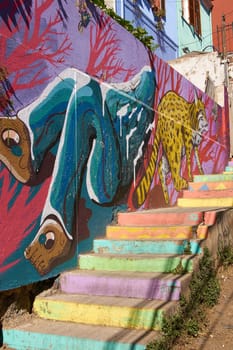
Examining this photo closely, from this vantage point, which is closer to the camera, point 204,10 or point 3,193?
point 3,193

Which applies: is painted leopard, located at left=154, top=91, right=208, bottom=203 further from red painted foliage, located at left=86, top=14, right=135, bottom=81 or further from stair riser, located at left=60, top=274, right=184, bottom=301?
stair riser, located at left=60, top=274, right=184, bottom=301

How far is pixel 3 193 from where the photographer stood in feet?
12.5

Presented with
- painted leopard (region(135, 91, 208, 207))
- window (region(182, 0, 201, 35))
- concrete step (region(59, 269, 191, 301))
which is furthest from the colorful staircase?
window (region(182, 0, 201, 35))

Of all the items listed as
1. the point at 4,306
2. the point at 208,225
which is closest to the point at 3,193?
the point at 4,306

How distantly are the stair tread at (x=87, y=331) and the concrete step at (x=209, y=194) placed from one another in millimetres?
4324

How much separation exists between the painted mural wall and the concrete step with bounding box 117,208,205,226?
0.22 m

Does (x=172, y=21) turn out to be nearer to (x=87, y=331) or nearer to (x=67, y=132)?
(x=67, y=132)

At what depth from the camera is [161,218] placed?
5660 mm

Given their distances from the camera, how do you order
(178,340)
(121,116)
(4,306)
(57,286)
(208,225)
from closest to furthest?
(178,340)
(4,306)
(57,286)
(208,225)
(121,116)

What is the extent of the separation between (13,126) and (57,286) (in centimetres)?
179

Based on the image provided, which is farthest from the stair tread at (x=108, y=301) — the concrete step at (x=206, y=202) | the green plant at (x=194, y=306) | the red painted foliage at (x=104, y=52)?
the concrete step at (x=206, y=202)

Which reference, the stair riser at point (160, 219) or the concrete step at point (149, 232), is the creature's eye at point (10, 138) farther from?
the stair riser at point (160, 219)

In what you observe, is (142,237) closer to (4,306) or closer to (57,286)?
(57,286)

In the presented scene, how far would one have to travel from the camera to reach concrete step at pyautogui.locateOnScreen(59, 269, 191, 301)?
3988mm
